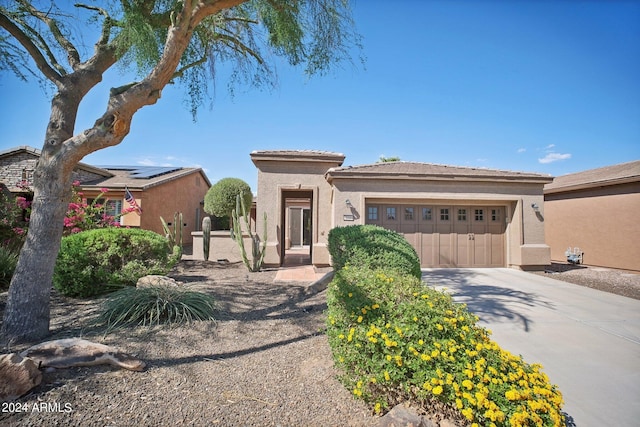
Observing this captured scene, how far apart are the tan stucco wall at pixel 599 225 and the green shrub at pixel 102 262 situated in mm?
15528

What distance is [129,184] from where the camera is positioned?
1400 cm

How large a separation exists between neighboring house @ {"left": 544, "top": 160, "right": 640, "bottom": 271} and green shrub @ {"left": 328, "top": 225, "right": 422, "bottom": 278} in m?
10.4

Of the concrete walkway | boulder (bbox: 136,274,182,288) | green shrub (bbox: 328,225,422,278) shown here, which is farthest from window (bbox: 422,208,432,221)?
boulder (bbox: 136,274,182,288)

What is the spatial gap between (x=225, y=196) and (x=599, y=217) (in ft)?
57.5

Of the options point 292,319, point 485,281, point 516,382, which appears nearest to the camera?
point 516,382

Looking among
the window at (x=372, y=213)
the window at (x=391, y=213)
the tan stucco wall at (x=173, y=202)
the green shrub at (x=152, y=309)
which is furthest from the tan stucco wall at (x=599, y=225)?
the tan stucco wall at (x=173, y=202)

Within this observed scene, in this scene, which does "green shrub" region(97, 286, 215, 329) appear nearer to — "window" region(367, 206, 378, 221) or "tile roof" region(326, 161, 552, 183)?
"tile roof" region(326, 161, 552, 183)

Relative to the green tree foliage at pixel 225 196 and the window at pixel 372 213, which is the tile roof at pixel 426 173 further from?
the green tree foliage at pixel 225 196

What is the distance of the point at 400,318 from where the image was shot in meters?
2.54

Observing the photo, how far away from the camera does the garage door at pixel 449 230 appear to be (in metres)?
10.0

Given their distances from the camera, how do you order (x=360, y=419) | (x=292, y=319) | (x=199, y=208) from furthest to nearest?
1. (x=199, y=208)
2. (x=292, y=319)
3. (x=360, y=419)

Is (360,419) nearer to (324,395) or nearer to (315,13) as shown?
(324,395)

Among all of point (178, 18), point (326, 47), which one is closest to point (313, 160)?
point (326, 47)

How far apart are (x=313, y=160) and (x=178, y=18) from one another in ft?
22.3
